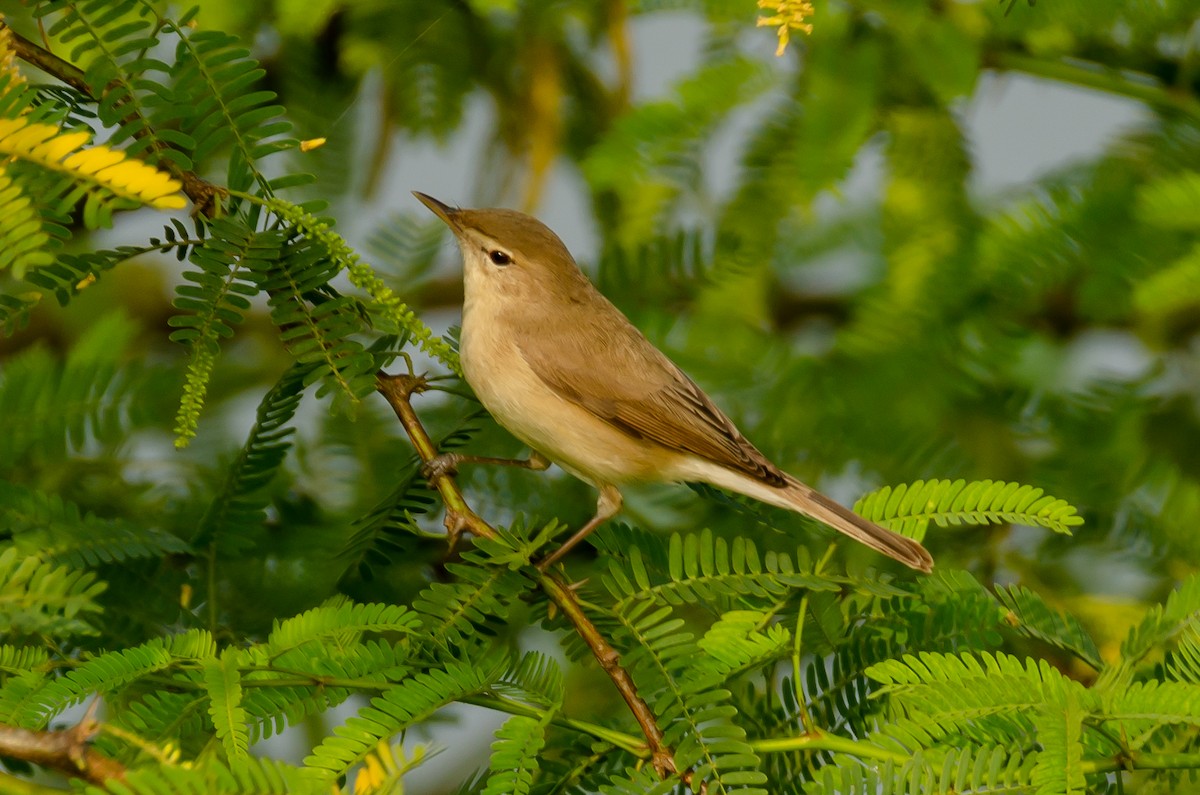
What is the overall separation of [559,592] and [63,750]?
859 millimetres

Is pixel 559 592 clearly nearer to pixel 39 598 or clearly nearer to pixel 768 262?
pixel 39 598

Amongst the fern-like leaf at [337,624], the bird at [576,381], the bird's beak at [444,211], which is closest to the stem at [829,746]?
the fern-like leaf at [337,624]

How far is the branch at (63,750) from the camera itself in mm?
1274

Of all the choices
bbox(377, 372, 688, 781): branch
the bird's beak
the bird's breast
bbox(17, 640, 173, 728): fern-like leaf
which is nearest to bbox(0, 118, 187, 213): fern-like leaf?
bbox(17, 640, 173, 728): fern-like leaf

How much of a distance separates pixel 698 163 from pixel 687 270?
28 centimetres

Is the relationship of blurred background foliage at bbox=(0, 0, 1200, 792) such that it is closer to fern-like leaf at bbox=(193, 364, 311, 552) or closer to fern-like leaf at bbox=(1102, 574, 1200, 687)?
fern-like leaf at bbox=(193, 364, 311, 552)

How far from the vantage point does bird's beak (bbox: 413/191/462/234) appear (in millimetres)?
2938

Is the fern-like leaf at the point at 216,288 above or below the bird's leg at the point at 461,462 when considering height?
above

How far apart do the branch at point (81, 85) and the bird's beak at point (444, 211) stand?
3.30ft

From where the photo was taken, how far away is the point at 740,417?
343cm

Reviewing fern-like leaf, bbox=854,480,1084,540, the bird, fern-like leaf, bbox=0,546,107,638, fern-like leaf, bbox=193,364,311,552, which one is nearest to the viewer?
fern-like leaf, bbox=0,546,107,638

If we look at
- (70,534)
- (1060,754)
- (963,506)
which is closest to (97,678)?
(70,534)

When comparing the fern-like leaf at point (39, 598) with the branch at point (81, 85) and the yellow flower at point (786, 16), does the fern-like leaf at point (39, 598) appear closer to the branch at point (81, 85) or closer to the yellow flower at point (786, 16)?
the branch at point (81, 85)

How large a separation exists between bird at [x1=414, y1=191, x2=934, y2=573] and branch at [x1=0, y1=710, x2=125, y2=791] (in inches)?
52.1
